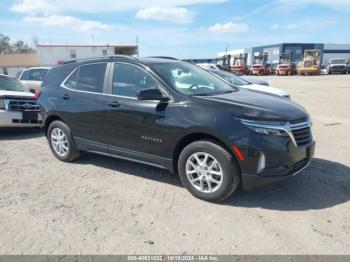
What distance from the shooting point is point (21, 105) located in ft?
26.9

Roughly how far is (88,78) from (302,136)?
3.43m

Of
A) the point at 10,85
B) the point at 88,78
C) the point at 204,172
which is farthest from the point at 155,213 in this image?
the point at 10,85

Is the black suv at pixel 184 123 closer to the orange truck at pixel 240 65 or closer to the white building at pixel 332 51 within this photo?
the orange truck at pixel 240 65

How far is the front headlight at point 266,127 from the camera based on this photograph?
3910 mm

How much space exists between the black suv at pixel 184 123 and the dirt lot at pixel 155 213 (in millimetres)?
379

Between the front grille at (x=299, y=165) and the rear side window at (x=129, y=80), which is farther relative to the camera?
the rear side window at (x=129, y=80)

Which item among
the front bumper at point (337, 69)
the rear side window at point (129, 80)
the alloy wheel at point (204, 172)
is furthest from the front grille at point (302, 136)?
the front bumper at point (337, 69)

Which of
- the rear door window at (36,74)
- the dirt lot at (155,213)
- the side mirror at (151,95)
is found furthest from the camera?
the rear door window at (36,74)

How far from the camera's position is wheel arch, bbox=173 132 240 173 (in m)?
4.09

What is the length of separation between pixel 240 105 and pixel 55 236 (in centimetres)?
256

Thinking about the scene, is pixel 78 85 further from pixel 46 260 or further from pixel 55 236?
pixel 46 260

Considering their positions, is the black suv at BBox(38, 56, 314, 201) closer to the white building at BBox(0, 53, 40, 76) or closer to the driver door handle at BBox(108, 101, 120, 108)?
the driver door handle at BBox(108, 101, 120, 108)

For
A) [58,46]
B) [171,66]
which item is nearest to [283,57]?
[58,46]

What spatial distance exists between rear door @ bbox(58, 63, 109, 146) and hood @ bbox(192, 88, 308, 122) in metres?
1.71
